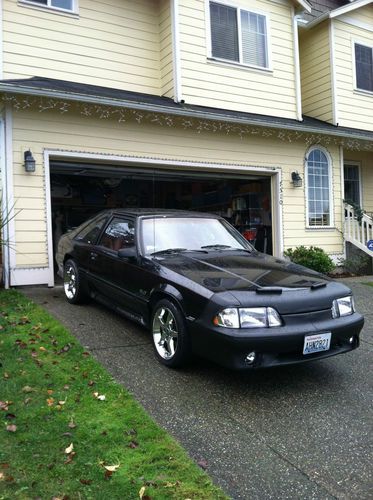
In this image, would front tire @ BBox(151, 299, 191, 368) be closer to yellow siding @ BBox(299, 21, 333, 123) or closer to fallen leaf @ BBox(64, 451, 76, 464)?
fallen leaf @ BBox(64, 451, 76, 464)

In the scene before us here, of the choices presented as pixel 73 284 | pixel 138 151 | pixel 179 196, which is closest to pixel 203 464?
pixel 73 284

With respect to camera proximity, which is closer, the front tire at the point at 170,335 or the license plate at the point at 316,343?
the license plate at the point at 316,343

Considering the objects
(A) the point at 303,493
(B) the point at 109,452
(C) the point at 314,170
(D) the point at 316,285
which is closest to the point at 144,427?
(B) the point at 109,452

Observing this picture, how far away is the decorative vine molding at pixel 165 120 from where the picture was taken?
8070mm

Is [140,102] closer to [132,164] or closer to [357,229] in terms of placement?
[132,164]

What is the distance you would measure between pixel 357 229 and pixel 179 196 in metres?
4.98

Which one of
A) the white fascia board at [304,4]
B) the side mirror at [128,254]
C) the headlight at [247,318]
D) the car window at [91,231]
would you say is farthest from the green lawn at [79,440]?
the white fascia board at [304,4]

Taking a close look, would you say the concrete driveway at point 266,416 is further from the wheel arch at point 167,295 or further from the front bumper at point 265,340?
the wheel arch at point 167,295

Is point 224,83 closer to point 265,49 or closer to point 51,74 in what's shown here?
point 265,49

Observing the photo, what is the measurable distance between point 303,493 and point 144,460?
1.00 meters

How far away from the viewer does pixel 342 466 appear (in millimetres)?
3084

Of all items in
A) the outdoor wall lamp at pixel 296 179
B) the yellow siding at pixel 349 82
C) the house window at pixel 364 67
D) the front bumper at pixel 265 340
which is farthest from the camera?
the house window at pixel 364 67

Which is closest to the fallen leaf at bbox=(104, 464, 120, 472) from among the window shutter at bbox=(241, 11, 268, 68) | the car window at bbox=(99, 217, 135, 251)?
the car window at bbox=(99, 217, 135, 251)

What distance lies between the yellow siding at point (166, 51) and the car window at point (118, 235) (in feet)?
16.3
